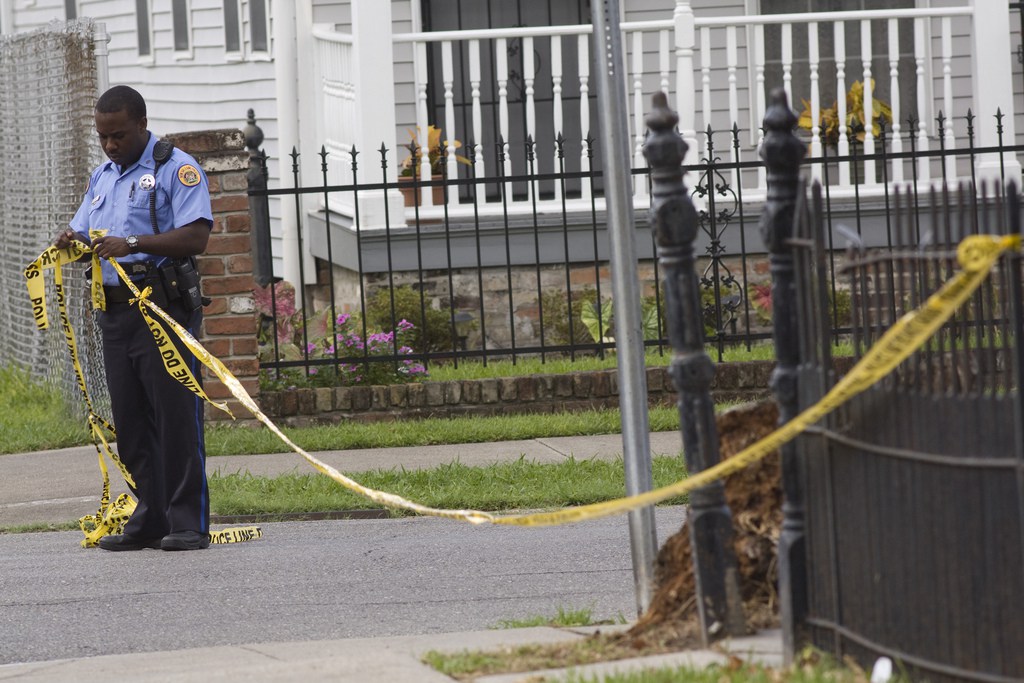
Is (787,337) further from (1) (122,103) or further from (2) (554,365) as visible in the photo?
Result: (2) (554,365)

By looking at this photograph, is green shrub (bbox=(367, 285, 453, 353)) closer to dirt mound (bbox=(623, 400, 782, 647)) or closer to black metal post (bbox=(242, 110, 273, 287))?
black metal post (bbox=(242, 110, 273, 287))

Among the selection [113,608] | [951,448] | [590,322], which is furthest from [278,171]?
[951,448]

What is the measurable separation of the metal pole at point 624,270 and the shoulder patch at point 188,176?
2.44 meters

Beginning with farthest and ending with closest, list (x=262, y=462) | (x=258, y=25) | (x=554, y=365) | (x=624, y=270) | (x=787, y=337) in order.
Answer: (x=258, y=25), (x=554, y=365), (x=262, y=462), (x=624, y=270), (x=787, y=337)

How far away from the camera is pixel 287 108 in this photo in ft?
47.3

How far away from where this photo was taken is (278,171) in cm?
1509

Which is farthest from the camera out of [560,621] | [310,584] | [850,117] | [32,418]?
[850,117]

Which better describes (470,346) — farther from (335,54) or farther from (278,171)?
(278,171)

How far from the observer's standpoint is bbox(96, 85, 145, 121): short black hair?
6660 millimetres

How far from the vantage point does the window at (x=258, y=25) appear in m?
15.2

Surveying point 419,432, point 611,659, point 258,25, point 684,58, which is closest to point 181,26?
point 258,25

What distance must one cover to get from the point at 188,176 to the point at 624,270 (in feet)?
8.43

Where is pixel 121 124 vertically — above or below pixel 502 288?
above

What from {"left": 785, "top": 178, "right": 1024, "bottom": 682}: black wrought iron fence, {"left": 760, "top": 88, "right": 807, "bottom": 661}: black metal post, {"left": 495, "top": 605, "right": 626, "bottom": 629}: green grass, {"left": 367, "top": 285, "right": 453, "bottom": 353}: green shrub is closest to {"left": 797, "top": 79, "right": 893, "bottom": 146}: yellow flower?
{"left": 367, "top": 285, "right": 453, "bottom": 353}: green shrub
